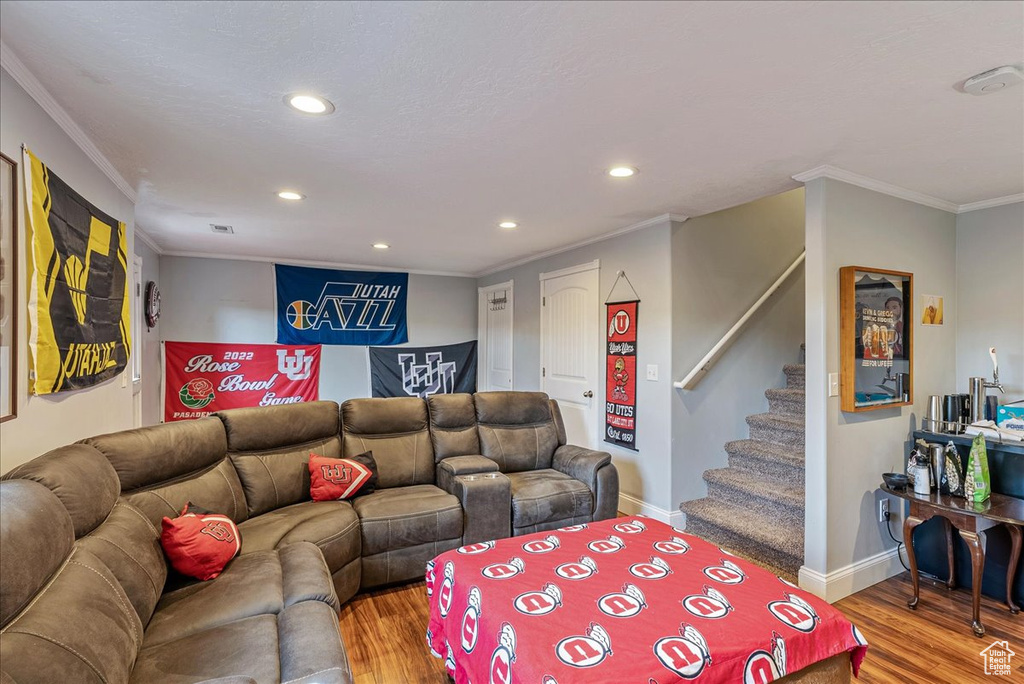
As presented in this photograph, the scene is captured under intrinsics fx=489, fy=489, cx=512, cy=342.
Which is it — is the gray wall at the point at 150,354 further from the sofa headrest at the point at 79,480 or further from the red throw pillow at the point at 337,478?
the sofa headrest at the point at 79,480

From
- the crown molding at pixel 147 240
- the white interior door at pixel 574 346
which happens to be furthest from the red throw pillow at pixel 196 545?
the crown molding at pixel 147 240

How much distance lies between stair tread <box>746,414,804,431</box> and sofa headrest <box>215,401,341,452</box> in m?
3.14

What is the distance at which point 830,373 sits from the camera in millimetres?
2633

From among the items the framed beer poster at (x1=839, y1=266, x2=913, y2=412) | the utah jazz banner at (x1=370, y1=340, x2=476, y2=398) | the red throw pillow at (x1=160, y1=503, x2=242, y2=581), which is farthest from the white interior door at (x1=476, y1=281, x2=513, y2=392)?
the red throw pillow at (x1=160, y1=503, x2=242, y2=581)

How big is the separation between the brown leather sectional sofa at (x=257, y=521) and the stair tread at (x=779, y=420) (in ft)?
4.38

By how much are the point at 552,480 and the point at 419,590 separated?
1.10 metres

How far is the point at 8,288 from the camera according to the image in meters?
1.54

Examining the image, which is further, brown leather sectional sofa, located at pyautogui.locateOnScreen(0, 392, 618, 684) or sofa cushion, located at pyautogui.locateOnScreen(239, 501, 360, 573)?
sofa cushion, located at pyautogui.locateOnScreen(239, 501, 360, 573)

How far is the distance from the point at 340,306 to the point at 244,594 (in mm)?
4416

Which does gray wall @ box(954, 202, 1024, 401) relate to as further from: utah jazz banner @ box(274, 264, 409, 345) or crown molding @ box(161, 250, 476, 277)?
utah jazz banner @ box(274, 264, 409, 345)

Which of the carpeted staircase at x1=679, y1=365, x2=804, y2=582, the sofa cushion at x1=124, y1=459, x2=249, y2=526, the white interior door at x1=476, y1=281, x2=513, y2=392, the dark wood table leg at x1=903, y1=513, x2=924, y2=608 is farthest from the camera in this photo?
the white interior door at x1=476, y1=281, x2=513, y2=392

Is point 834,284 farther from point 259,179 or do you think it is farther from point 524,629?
point 259,179

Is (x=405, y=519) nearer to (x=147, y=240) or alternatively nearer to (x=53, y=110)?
(x=53, y=110)

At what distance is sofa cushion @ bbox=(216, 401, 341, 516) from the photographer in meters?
2.74
